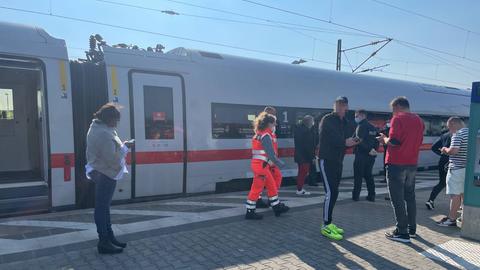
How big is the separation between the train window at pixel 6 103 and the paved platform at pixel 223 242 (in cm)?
343

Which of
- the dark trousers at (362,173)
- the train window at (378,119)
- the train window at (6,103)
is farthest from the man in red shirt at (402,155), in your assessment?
the train window at (6,103)

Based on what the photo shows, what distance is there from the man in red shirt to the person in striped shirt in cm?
109

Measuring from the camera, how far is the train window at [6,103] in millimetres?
7762

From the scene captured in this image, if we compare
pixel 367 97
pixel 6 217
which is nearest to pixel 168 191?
pixel 6 217

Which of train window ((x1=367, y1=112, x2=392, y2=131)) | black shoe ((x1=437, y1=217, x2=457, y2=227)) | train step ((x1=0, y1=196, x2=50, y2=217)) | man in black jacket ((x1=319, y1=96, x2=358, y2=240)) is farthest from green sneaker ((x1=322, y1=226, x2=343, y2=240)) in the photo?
train window ((x1=367, y1=112, x2=392, y2=131))

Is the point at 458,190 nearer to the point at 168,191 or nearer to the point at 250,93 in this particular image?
the point at 250,93

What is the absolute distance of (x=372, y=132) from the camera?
24.4ft

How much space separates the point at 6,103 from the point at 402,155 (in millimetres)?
8055

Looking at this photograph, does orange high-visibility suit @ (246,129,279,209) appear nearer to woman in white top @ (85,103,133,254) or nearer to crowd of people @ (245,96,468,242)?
crowd of people @ (245,96,468,242)

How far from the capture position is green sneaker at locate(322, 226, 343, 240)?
480cm

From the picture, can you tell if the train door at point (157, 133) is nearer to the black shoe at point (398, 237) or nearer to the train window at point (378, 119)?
the black shoe at point (398, 237)

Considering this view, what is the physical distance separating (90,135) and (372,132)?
565 centimetres

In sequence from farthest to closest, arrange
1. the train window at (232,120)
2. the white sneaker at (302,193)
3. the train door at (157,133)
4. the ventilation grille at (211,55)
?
the white sneaker at (302,193) < the ventilation grille at (211,55) < the train window at (232,120) < the train door at (157,133)

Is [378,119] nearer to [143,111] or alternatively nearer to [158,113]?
[158,113]
